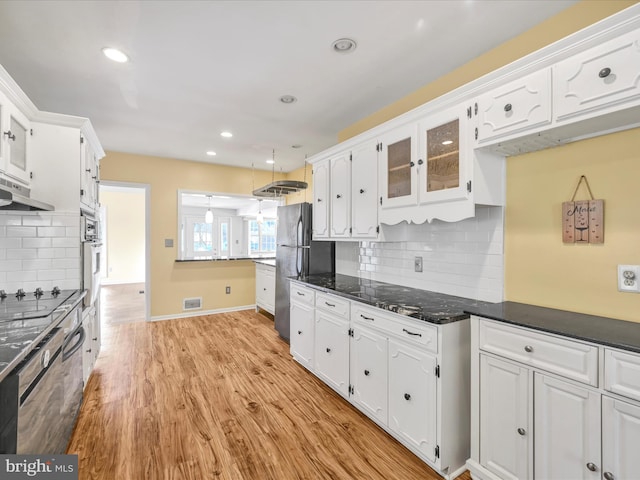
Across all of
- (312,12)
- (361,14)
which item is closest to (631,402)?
(361,14)

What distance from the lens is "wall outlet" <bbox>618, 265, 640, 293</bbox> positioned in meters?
1.48

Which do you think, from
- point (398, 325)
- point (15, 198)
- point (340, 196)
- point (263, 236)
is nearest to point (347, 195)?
point (340, 196)

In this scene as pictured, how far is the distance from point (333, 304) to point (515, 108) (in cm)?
188

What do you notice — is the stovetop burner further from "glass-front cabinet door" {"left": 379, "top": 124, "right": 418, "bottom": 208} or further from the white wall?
the white wall

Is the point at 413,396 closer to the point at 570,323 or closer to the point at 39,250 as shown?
the point at 570,323

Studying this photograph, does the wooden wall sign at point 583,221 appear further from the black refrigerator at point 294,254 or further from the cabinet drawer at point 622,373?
the black refrigerator at point 294,254

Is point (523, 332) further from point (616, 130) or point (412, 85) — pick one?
point (412, 85)

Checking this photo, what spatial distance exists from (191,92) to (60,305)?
6.48ft

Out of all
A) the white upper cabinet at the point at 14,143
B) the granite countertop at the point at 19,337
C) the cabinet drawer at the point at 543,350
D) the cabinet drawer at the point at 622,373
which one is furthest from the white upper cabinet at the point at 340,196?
the white upper cabinet at the point at 14,143

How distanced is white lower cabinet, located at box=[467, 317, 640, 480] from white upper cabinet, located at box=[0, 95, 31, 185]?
3.06 m

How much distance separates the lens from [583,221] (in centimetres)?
165

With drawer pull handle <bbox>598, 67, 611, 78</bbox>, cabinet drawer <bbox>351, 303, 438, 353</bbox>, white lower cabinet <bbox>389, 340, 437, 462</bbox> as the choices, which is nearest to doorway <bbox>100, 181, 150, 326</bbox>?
cabinet drawer <bbox>351, 303, 438, 353</bbox>

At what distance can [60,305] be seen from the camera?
2.02m

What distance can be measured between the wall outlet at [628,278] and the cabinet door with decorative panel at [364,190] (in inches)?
61.0
